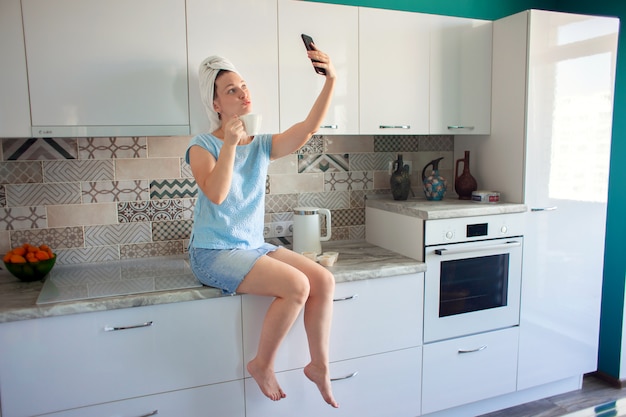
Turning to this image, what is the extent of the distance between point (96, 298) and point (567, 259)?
2.30m

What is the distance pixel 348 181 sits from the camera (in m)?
2.77

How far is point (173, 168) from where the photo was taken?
94.0 inches

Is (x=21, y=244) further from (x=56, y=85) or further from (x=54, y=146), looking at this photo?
(x=56, y=85)

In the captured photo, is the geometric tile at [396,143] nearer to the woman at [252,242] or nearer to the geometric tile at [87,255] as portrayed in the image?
the woman at [252,242]

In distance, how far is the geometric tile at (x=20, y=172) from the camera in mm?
2146

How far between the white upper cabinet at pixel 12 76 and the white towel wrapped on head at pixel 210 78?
0.66 m

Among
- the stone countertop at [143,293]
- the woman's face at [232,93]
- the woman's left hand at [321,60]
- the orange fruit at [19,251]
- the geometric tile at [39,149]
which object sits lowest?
the stone countertop at [143,293]

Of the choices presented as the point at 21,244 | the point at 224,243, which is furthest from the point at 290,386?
the point at 21,244

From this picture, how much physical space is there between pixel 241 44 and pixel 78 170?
3.10 feet

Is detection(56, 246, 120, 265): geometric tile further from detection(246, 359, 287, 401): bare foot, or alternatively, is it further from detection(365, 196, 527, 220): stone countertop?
detection(365, 196, 527, 220): stone countertop

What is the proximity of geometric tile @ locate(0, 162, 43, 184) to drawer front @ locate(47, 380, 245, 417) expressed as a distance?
102 cm

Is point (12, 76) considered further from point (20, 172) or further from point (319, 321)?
point (319, 321)

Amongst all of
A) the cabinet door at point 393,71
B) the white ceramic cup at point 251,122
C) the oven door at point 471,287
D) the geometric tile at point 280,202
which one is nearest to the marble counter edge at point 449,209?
the oven door at point 471,287

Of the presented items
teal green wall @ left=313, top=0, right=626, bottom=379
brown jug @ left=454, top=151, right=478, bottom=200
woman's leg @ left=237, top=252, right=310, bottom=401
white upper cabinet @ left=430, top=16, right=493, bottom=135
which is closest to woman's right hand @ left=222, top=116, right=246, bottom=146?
woman's leg @ left=237, top=252, right=310, bottom=401
